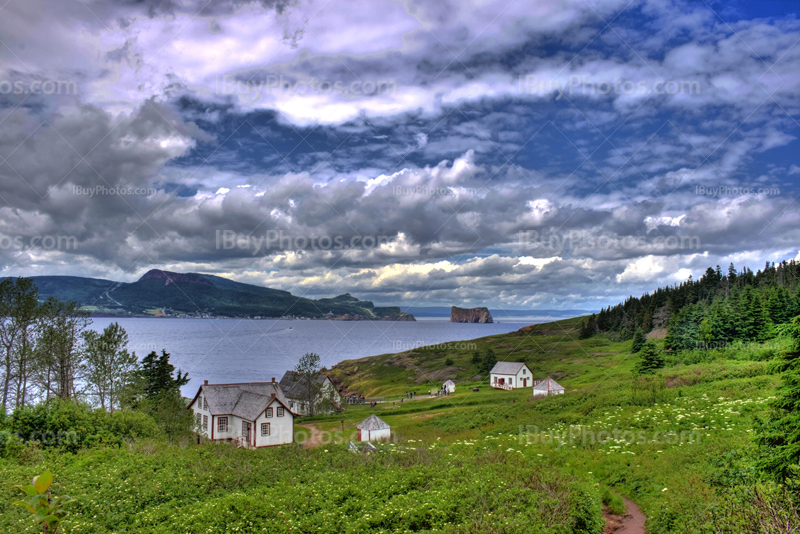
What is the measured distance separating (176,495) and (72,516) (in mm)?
2950

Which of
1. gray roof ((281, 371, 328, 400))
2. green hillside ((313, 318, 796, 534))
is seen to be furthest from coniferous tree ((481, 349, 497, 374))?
gray roof ((281, 371, 328, 400))

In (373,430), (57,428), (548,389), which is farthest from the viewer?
(548,389)

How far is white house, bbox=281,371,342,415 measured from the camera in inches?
2210

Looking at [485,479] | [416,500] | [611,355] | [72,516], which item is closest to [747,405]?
[485,479]

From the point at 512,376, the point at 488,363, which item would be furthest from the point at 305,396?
the point at 488,363

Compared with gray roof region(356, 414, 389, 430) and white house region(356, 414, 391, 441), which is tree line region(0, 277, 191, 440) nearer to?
white house region(356, 414, 391, 441)

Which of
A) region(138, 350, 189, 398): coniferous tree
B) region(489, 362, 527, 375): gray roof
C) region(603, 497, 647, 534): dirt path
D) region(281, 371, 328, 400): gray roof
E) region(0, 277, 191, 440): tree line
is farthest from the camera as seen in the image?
region(489, 362, 527, 375): gray roof

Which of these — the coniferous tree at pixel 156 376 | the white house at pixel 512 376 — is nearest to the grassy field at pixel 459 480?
the coniferous tree at pixel 156 376

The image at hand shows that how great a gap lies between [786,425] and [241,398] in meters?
41.9

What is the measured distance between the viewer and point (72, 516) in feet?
37.4

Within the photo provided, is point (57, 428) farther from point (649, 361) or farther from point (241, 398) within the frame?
point (649, 361)

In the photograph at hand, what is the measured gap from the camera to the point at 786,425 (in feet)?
35.2

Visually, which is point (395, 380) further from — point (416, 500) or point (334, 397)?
point (416, 500)

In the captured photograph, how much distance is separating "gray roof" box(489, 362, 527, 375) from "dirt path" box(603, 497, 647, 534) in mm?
57210
